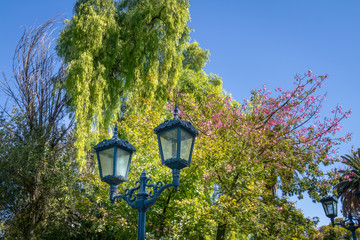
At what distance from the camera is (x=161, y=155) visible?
15.5 feet

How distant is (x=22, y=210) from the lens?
39.5ft

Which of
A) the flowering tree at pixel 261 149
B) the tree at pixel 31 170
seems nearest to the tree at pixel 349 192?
the flowering tree at pixel 261 149

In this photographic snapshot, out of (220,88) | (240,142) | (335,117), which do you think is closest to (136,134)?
(240,142)

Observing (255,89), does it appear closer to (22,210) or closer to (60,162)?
(60,162)

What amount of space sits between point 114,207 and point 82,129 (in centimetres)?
353

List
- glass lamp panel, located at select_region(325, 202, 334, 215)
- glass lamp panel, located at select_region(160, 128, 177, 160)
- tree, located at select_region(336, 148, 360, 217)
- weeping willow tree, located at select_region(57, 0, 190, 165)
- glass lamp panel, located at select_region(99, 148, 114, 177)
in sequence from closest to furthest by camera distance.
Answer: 1. glass lamp panel, located at select_region(160, 128, 177, 160)
2. glass lamp panel, located at select_region(99, 148, 114, 177)
3. glass lamp panel, located at select_region(325, 202, 334, 215)
4. weeping willow tree, located at select_region(57, 0, 190, 165)
5. tree, located at select_region(336, 148, 360, 217)

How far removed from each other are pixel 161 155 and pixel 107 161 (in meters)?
0.93

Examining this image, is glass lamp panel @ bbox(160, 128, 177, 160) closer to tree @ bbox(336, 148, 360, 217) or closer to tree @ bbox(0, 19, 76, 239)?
tree @ bbox(0, 19, 76, 239)

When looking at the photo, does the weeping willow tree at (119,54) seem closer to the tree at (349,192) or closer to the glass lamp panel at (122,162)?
the glass lamp panel at (122,162)

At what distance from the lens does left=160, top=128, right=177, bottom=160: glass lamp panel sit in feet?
15.2

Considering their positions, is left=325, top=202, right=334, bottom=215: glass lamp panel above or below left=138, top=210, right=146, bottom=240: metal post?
above

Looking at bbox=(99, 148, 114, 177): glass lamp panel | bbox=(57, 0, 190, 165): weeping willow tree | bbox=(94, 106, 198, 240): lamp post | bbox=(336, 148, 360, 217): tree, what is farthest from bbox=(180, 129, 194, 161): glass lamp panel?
bbox=(336, 148, 360, 217): tree

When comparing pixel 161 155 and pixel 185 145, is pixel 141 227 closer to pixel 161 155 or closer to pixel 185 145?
pixel 161 155

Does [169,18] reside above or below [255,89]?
above
